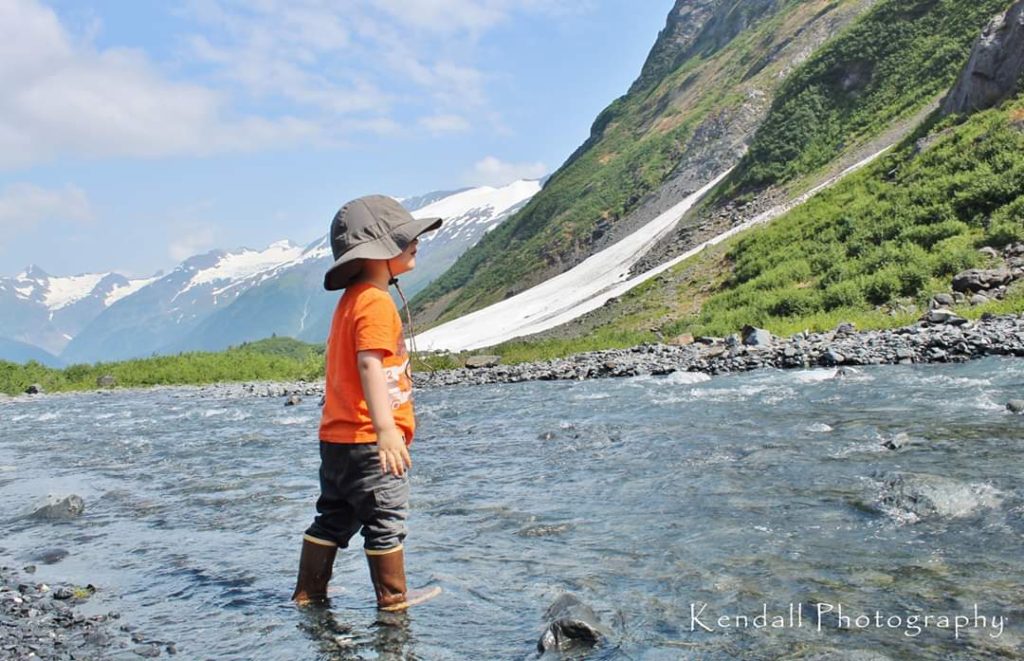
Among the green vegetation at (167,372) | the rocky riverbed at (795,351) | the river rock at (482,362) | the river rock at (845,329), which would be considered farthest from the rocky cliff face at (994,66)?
the green vegetation at (167,372)

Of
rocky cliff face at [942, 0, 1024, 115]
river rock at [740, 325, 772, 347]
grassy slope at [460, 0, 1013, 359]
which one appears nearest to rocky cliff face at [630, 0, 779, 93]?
grassy slope at [460, 0, 1013, 359]

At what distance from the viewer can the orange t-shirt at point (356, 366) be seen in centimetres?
507

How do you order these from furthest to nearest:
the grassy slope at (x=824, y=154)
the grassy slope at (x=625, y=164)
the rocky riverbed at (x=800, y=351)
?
the grassy slope at (x=625, y=164) < the grassy slope at (x=824, y=154) < the rocky riverbed at (x=800, y=351)

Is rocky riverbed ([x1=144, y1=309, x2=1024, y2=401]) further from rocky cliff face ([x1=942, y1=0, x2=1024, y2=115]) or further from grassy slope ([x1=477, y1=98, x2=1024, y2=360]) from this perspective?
rocky cliff face ([x1=942, y1=0, x2=1024, y2=115])

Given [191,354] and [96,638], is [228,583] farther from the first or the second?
[191,354]

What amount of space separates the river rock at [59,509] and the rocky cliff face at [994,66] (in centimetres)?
3624

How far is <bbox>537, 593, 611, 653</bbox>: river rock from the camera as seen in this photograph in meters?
4.39

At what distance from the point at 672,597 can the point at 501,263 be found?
105450mm

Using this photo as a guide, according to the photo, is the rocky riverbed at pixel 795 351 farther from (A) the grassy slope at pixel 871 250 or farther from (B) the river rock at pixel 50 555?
(B) the river rock at pixel 50 555

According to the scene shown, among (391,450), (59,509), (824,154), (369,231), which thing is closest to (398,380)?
(391,450)

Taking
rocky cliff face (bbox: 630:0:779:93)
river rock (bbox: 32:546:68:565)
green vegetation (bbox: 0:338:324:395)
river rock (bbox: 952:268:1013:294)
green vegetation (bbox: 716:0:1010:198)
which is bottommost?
river rock (bbox: 32:546:68:565)

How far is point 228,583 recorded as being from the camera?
6.15 m

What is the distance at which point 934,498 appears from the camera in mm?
6551

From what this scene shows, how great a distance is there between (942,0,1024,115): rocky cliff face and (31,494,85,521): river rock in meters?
36.2
